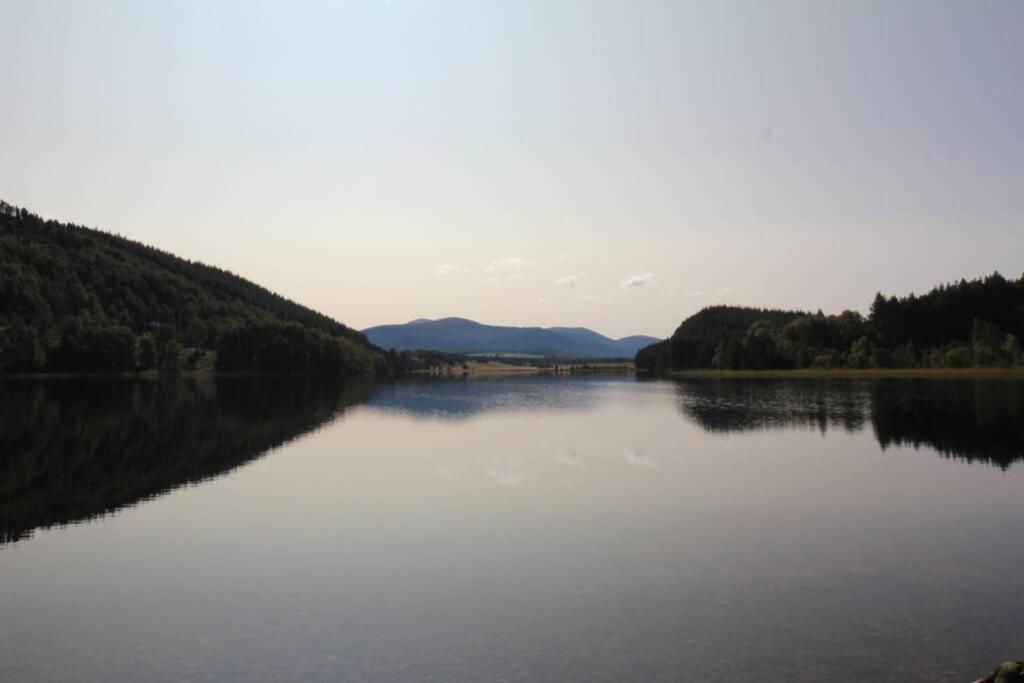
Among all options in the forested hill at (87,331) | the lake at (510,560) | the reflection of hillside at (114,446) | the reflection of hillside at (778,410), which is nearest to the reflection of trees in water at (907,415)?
the reflection of hillside at (778,410)

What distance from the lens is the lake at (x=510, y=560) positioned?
1290 cm

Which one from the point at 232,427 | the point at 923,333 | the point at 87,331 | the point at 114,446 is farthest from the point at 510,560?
the point at 87,331

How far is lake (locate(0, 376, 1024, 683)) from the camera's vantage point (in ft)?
42.3

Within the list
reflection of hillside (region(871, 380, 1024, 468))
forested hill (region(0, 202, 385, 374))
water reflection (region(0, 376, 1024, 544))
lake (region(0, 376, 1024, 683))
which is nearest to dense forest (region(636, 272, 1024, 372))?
water reflection (region(0, 376, 1024, 544))

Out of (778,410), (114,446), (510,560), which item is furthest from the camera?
(778,410)

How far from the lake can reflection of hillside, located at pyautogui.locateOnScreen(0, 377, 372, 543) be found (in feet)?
0.82

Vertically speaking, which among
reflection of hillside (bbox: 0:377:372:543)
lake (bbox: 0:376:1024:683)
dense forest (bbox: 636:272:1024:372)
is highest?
dense forest (bbox: 636:272:1024:372)

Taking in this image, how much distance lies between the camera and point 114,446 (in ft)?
135

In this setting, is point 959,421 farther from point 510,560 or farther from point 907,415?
point 510,560

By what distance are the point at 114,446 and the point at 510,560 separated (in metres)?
29.6

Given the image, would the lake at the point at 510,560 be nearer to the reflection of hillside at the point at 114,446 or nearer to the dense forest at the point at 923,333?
the reflection of hillside at the point at 114,446

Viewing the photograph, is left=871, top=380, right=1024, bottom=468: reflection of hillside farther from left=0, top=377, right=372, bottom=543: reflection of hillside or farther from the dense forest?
the dense forest

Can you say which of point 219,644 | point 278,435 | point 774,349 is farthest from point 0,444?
point 774,349

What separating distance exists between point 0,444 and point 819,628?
41625 mm
